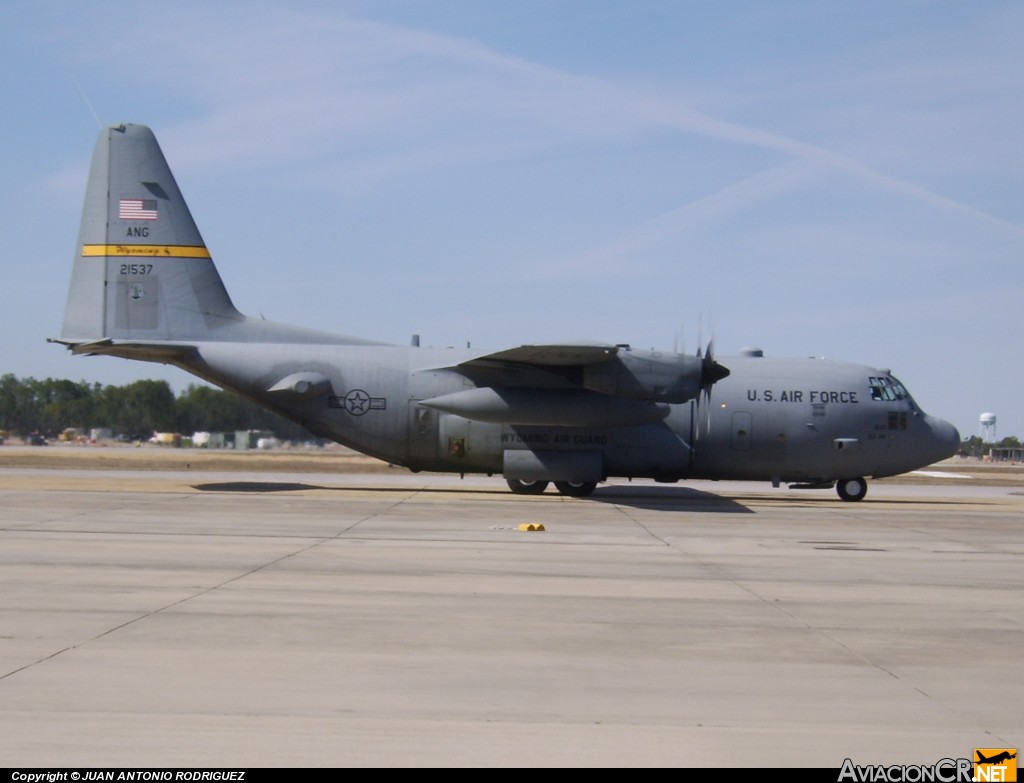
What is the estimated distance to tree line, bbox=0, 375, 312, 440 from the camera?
271ft

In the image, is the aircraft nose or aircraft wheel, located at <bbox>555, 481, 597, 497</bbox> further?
the aircraft nose

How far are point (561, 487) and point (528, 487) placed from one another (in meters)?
1.11

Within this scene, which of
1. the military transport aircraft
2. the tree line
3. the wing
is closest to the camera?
the wing

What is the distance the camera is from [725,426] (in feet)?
94.3

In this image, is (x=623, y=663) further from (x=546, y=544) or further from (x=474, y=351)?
(x=474, y=351)

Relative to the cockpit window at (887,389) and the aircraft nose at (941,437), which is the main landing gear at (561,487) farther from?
the aircraft nose at (941,437)

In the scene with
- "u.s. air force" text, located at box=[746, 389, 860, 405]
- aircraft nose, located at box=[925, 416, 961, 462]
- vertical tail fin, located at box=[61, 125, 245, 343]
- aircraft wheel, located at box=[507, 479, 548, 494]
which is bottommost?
aircraft wheel, located at box=[507, 479, 548, 494]

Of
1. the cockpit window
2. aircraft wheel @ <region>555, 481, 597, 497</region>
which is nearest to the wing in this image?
aircraft wheel @ <region>555, 481, 597, 497</region>

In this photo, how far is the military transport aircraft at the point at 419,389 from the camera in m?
28.0

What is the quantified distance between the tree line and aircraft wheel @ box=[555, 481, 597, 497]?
150ft

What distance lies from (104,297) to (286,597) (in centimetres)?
1996

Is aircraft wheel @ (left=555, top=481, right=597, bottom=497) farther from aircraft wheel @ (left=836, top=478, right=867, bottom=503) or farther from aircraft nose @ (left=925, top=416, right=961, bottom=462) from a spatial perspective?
aircraft nose @ (left=925, top=416, right=961, bottom=462)

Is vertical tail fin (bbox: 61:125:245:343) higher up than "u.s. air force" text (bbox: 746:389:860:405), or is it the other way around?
vertical tail fin (bbox: 61:125:245:343)

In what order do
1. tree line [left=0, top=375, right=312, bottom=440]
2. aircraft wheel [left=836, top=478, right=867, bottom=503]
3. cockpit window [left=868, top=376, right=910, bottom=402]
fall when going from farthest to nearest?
tree line [left=0, top=375, right=312, bottom=440], aircraft wheel [left=836, top=478, right=867, bottom=503], cockpit window [left=868, top=376, right=910, bottom=402]
